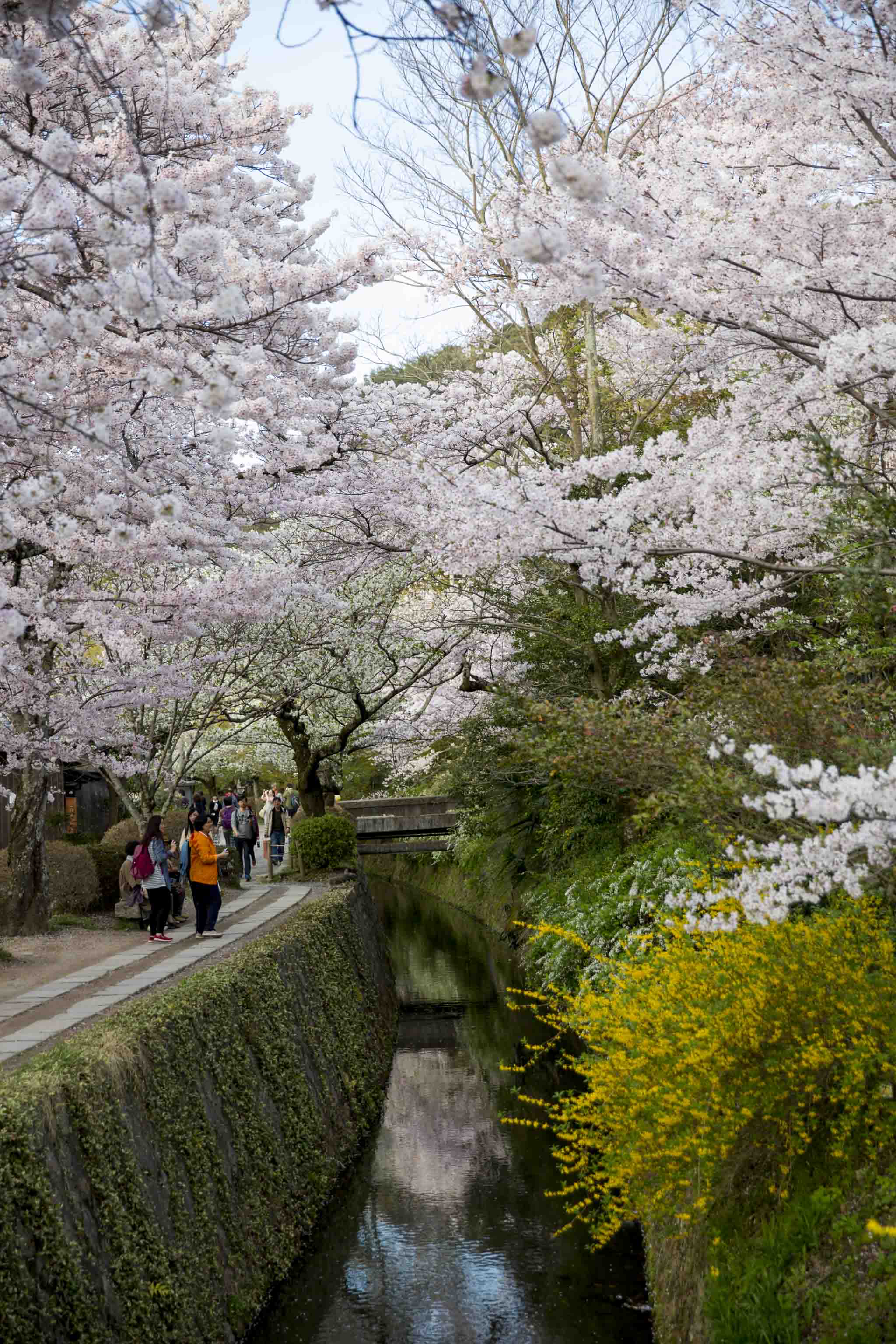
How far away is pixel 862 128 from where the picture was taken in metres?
7.47

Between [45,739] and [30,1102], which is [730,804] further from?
[45,739]

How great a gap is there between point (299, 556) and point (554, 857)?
5.97 meters

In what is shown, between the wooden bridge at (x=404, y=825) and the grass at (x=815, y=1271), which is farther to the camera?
the wooden bridge at (x=404, y=825)

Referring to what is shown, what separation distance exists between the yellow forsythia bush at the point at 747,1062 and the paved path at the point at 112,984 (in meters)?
3.66

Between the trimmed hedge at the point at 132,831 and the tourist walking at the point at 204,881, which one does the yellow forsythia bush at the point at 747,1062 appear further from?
the trimmed hedge at the point at 132,831

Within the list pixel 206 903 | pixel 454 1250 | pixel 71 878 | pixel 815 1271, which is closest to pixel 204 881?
pixel 206 903

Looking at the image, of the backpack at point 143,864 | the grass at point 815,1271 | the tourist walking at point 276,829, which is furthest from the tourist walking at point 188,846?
the grass at point 815,1271

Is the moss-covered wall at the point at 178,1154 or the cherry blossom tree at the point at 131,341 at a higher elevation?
the cherry blossom tree at the point at 131,341

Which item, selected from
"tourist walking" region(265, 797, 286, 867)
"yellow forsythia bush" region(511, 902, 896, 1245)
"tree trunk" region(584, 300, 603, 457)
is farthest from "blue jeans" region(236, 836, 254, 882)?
"yellow forsythia bush" region(511, 902, 896, 1245)

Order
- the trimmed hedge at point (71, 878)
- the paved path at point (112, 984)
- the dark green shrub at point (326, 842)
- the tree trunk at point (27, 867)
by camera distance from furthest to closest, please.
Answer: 1. the dark green shrub at point (326, 842)
2. the trimmed hedge at point (71, 878)
3. the tree trunk at point (27, 867)
4. the paved path at point (112, 984)

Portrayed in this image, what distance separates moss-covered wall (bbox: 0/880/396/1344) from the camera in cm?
525

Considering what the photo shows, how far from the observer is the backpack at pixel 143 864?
13.8 meters

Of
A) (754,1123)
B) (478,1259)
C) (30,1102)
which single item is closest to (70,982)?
(478,1259)

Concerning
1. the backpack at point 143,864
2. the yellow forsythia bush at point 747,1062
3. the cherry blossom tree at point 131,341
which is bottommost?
the yellow forsythia bush at point 747,1062
